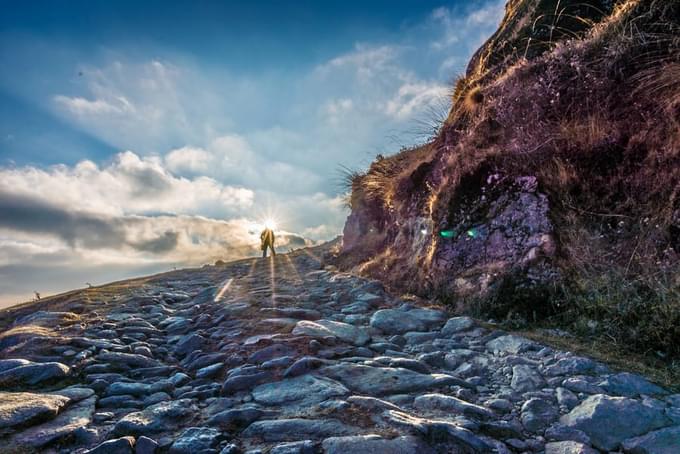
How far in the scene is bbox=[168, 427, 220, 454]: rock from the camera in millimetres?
2543

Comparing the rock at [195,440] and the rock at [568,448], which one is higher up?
the rock at [195,440]

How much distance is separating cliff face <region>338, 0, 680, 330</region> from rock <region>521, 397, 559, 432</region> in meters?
1.94

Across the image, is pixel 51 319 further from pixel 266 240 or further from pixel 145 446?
pixel 266 240

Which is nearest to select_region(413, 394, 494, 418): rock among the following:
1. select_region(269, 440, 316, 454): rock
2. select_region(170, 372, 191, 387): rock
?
select_region(269, 440, 316, 454): rock

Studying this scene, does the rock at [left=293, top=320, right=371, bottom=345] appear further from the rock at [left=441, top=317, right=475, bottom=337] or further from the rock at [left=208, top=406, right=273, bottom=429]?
the rock at [left=208, top=406, right=273, bottom=429]

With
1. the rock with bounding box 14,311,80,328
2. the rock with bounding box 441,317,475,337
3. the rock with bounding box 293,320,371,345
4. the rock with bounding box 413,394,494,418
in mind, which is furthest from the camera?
the rock with bounding box 14,311,80,328

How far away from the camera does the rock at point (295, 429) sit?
104 inches

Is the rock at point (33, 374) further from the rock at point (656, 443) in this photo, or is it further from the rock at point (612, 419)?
the rock at point (656, 443)

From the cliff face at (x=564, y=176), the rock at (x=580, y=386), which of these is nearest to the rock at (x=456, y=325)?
the cliff face at (x=564, y=176)

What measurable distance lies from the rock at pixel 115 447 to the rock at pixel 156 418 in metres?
0.19


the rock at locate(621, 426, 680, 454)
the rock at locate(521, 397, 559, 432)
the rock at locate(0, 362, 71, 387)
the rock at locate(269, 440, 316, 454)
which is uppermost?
the rock at locate(0, 362, 71, 387)

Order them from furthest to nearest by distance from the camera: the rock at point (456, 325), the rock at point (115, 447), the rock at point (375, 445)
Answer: the rock at point (456, 325)
the rock at point (115, 447)
the rock at point (375, 445)

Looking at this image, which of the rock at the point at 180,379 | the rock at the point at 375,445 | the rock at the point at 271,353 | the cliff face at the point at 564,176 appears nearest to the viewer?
the rock at the point at 375,445

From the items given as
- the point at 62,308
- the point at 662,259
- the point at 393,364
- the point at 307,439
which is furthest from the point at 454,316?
the point at 62,308
